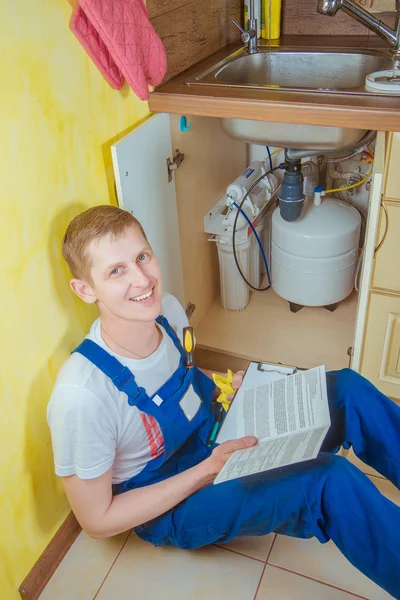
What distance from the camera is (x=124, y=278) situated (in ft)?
3.49

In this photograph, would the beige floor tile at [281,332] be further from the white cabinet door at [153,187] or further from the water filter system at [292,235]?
the white cabinet door at [153,187]

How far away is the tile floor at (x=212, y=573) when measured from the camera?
4.02ft

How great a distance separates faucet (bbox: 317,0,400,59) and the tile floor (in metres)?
1.36

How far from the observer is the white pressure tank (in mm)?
1777

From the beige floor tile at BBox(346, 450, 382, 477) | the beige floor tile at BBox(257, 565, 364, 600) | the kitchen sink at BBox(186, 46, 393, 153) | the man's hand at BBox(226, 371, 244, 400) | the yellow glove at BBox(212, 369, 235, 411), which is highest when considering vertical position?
the kitchen sink at BBox(186, 46, 393, 153)

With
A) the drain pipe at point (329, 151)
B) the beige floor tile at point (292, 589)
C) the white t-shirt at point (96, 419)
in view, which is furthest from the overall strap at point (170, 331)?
the drain pipe at point (329, 151)

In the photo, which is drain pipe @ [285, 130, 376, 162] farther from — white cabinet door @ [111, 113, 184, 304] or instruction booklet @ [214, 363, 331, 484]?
instruction booklet @ [214, 363, 331, 484]

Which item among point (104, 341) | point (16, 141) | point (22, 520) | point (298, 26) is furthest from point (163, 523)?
point (298, 26)

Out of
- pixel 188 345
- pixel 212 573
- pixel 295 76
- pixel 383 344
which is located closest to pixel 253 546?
pixel 212 573

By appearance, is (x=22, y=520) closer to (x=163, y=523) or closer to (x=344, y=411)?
(x=163, y=523)

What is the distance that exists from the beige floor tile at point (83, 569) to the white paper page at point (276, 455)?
1.59 feet

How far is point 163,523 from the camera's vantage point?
45.6 inches

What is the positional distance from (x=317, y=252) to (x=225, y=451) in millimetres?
892

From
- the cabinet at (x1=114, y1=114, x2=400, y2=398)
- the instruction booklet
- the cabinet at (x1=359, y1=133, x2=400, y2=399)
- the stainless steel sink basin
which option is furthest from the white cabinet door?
the cabinet at (x1=359, y1=133, x2=400, y2=399)
